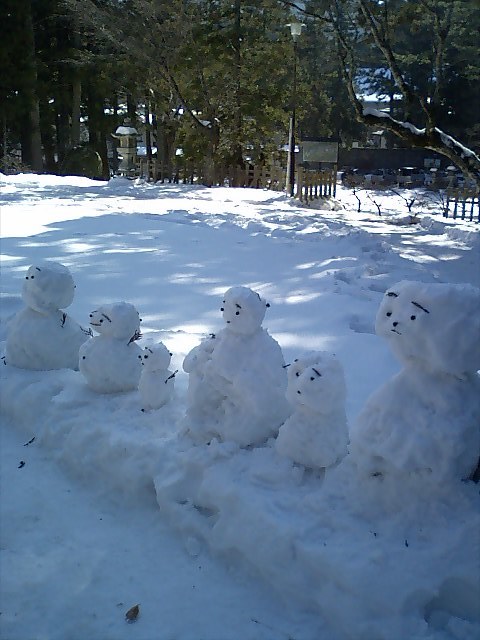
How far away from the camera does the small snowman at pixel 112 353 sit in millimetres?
3404

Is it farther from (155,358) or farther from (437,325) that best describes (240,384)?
(437,325)

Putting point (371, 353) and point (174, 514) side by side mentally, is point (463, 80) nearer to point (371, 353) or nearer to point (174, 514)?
point (371, 353)

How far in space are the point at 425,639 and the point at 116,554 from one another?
1294 mm

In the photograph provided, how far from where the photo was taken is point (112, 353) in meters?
3.44

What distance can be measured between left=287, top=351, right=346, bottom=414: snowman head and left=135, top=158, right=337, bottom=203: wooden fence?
13880 millimetres

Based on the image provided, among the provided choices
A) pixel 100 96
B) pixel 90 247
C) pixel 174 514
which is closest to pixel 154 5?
pixel 100 96

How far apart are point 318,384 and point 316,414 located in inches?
6.5

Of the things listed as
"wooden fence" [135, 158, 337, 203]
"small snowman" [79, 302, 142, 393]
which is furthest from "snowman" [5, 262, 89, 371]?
"wooden fence" [135, 158, 337, 203]

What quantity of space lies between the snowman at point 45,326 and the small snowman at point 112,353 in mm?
403

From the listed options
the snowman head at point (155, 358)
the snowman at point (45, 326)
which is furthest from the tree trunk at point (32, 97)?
the snowman head at point (155, 358)

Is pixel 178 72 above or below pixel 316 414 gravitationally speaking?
above

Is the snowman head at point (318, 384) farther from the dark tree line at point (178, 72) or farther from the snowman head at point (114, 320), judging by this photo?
the dark tree line at point (178, 72)

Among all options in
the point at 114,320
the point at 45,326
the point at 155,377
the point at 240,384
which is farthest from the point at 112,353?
the point at 240,384

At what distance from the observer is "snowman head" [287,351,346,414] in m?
2.47
